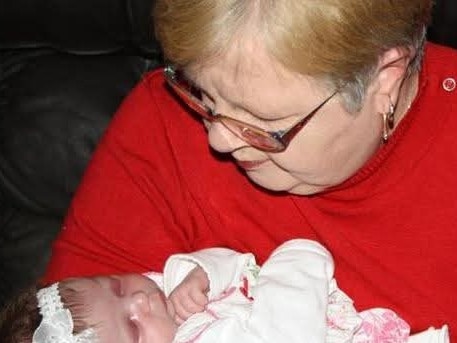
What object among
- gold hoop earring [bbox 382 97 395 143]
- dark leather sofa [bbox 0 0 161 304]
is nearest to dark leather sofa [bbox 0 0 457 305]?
dark leather sofa [bbox 0 0 161 304]

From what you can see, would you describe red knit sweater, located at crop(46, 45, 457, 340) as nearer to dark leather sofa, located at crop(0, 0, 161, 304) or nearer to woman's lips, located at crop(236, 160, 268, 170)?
woman's lips, located at crop(236, 160, 268, 170)

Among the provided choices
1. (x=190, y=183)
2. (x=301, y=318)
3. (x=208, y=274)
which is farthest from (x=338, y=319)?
(x=190, y=183)

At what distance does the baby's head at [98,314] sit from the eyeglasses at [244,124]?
1.31 ft

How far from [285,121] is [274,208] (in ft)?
1.18

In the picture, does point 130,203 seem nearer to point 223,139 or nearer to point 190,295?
point 190,295

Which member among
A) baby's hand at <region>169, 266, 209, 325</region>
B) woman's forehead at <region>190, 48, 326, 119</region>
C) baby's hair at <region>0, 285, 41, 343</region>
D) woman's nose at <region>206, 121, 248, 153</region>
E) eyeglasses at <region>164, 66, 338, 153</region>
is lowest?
baby's hair at <region>0, 285, 41, 343</region>

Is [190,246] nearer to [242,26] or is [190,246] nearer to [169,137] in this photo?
[169,137]

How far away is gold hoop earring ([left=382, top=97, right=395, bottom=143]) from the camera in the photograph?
5.82 ft

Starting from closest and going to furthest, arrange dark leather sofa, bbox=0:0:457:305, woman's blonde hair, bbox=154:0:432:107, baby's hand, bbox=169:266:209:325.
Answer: woman's blonde hair, bbox=154:0:432:107 → baby's hand, bbox=169:266:209:325 → dark leather sofa, bbox=0:0:457:305

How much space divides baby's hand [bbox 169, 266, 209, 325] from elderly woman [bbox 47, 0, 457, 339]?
10 centimetres

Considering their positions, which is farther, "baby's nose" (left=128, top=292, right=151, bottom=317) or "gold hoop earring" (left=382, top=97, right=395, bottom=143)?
"baby's nose" (left=128, top=292, right=151, bottom=317)

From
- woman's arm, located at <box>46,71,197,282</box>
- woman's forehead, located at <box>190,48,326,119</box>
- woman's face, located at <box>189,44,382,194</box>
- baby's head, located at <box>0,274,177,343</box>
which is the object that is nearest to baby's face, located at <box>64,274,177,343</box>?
baby's head, located at <box>0,274,177,343</box>

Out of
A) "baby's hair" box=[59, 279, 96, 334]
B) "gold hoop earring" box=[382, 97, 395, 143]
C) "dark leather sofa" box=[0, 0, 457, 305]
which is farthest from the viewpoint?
"dark leather sofa" box=[0, 0, 457, 305]

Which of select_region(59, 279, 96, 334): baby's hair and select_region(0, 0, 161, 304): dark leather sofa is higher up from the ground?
select_region(0, 0, 161, 304): dark leather sofa
